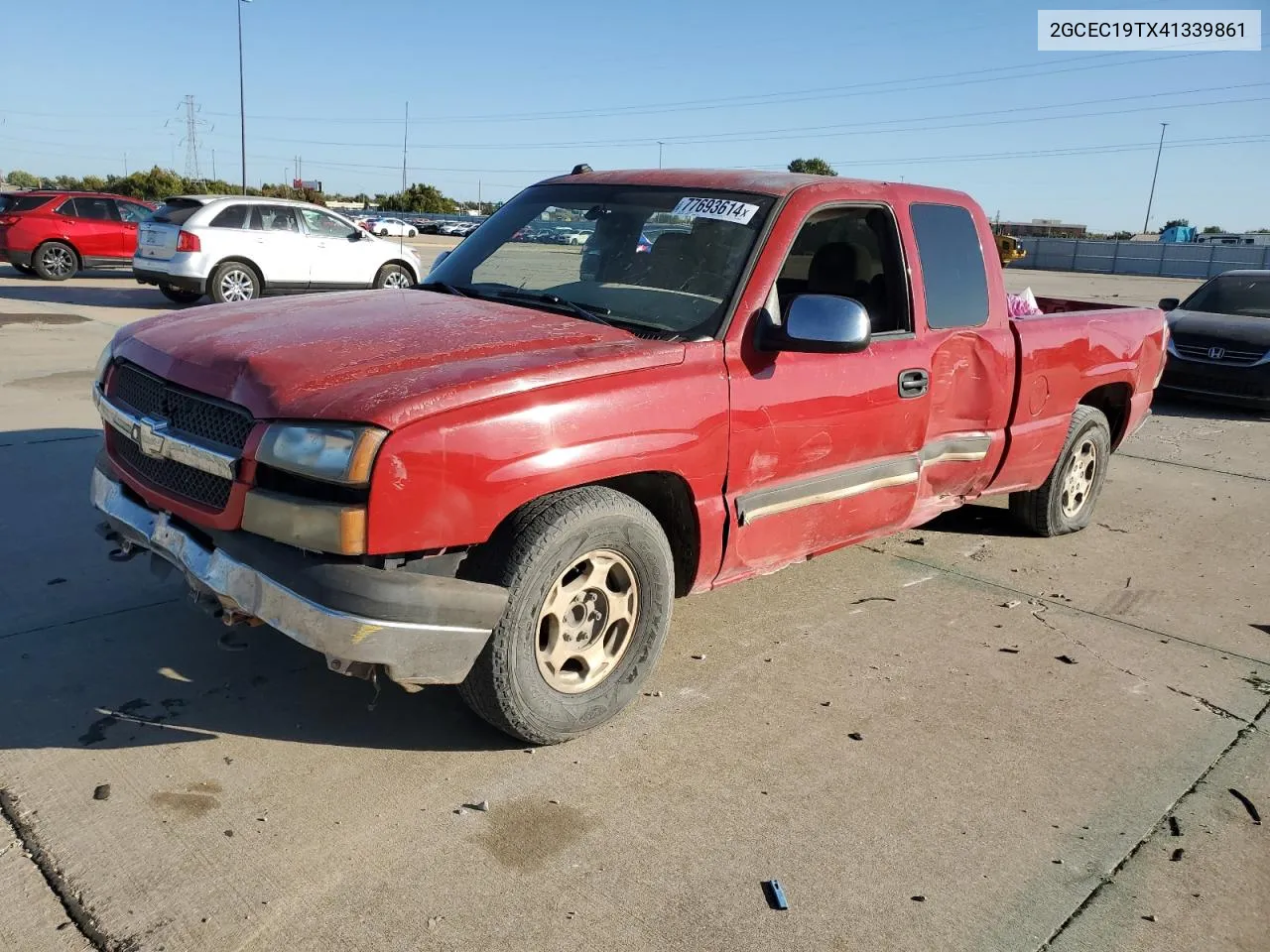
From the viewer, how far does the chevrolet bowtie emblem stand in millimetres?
3240

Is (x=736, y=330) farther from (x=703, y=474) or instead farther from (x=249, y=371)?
(x=249, y=371)

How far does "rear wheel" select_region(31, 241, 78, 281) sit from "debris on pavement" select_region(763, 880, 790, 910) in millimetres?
19450

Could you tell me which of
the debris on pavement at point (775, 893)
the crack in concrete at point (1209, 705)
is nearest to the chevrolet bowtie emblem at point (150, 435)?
the debris on pavement at point (775, 893)

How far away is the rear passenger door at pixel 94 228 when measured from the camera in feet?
60.2

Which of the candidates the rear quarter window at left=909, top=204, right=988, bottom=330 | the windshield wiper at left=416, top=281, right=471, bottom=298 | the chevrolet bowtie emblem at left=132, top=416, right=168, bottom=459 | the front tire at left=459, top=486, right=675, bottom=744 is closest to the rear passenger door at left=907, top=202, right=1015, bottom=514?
the rear quarter window at left=909, top=204, right=988, bottom=330

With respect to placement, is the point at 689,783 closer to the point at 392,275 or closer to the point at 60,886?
the point at 60,886

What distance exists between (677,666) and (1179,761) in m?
1.80

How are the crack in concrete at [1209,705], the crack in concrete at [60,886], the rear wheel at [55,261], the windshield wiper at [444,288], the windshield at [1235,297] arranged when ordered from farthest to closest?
the rear wheel at [55,261] → the windshield at [1235,297] → the windshield wiper at [444,288] → the crack in concrete at [1209,705] → the crack in concrete at [60,886]

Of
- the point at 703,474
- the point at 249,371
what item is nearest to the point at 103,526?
the point at 249,371

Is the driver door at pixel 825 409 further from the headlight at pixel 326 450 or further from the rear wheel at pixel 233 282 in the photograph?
the rear wheel at pixel 233 282

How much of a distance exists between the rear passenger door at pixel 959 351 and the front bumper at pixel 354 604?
2.46 m

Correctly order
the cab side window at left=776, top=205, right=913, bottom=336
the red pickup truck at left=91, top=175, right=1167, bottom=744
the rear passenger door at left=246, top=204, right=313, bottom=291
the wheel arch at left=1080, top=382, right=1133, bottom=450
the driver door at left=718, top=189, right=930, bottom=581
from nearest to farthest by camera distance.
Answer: the red pickup truck at left=91, top=175, right=1167, bottom=744, the driver door at left=718, top=189, right=930, bottom=581, the cab side window at left=776, top=205, right=913, bottom=336, the wheel arch at left=1080, top=382, right=1133, bottom=450, the rear passenger door at left=246, top=204, right=313, bottom=291

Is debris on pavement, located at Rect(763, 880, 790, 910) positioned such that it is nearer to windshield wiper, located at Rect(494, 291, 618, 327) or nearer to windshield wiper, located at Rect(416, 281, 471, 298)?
windshield wiper, located at Rect(494, 291, 618, 327)

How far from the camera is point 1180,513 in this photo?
6828mm
